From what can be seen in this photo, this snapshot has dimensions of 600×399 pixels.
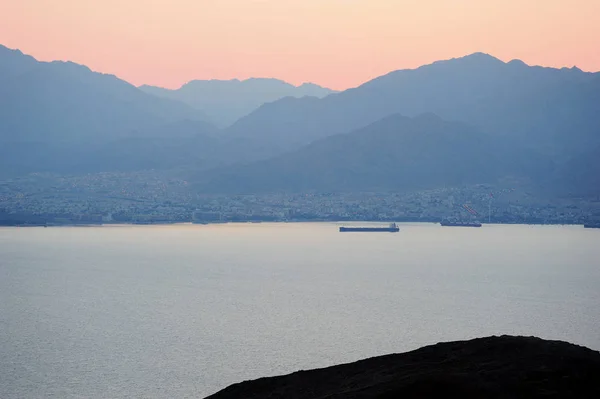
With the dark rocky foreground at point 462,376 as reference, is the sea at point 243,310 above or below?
below

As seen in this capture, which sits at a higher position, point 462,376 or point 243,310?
point 462,376

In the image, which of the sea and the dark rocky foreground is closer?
the dark rocky foreground

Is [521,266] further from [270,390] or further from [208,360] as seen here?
[270,390]

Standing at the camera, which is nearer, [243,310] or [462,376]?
[462,376]

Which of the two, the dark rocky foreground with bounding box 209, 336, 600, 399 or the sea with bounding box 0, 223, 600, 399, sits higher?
the dark rocky foreground with bounding box 209, 336, 600, 399
